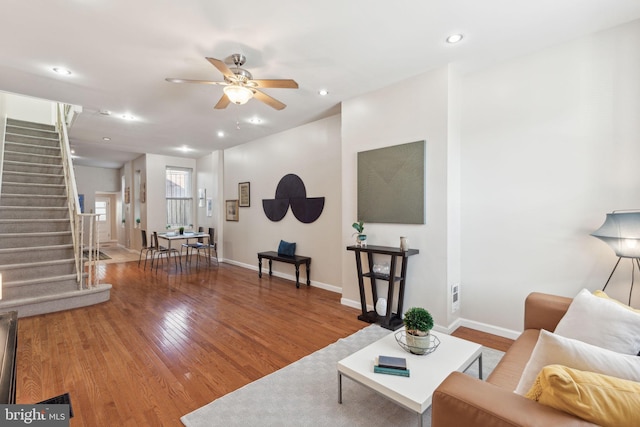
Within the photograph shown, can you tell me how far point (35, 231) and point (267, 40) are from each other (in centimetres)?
486

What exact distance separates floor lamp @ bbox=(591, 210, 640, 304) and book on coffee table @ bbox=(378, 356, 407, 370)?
198 centimetres

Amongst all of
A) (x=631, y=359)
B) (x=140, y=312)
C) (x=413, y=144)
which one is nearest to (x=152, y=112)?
(x=140, y=312)

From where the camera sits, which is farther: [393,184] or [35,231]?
[35,231]

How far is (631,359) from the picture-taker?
3.54 ft

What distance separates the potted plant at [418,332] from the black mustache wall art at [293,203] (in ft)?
10.3

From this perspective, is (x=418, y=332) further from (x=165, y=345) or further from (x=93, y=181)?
(x=93, y=181)

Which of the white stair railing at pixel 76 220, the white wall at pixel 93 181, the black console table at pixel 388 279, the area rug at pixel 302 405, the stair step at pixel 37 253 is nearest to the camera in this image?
the area rug at pixel 302 405

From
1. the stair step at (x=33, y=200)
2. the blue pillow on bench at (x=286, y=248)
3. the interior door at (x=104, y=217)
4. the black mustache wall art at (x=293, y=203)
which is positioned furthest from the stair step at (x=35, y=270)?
the interior door at (x=104, y=217)

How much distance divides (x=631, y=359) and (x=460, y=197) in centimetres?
246

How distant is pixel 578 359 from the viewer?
112 centimetres

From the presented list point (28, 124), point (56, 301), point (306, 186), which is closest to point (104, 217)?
point (28, 124)

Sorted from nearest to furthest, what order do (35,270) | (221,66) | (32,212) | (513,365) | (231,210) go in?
(513,365), (221,66), (35,270), (32,212), (231,210)

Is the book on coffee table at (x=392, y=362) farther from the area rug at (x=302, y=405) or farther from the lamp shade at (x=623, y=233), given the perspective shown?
the lamp shade at (x=623, y=233)

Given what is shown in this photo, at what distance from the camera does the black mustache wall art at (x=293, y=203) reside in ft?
16.6
